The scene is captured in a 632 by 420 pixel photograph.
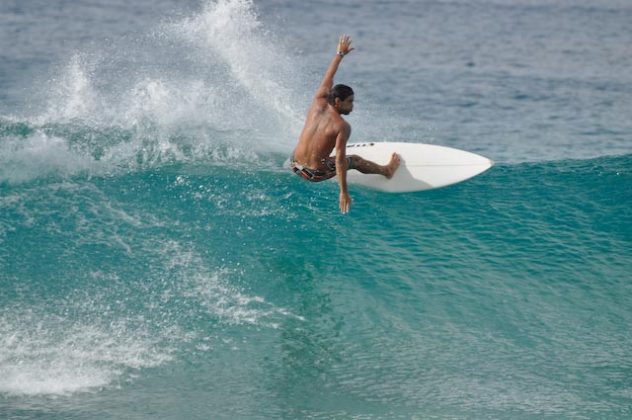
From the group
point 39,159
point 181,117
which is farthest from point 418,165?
point 39,159

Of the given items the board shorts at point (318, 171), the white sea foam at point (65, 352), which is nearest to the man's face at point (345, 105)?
the board shorts at point (318, 171)

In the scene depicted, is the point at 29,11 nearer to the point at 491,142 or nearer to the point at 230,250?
the point at 491,142

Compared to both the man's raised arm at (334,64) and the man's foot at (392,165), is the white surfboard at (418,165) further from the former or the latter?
the man's raised arm at (334,64)

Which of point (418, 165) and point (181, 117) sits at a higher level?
point (181, 117)

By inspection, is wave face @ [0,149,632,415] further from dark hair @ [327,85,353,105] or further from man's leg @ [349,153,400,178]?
dark hair @ [327,85,353,105]

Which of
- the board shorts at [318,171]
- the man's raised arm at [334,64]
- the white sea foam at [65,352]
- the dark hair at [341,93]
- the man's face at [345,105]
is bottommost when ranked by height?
the white sea foam at [65,352]

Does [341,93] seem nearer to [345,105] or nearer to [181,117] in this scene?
[345,105]

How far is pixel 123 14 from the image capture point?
27484mm

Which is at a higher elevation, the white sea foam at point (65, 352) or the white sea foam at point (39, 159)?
the white sea foam at point (39, 159)

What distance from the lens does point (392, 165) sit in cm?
1133

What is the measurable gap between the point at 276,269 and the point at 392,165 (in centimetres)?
218

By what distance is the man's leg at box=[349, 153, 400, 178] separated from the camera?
10.6m

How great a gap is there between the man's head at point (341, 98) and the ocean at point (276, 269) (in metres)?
2.11

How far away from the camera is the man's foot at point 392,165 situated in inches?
445
